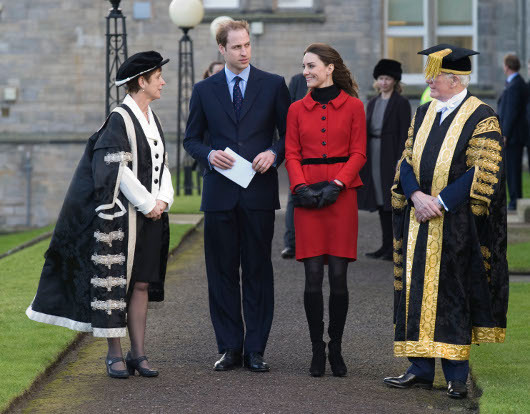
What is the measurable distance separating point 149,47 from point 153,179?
70.2 ft

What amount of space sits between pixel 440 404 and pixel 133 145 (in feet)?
7.06

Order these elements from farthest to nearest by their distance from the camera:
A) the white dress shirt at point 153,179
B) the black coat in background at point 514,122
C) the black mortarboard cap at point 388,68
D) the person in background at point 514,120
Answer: the black coat in background at point 514,122, the person in background at point 514,120, the black mortarboard cap at point 388,68, the white dress shirt at point 153,179

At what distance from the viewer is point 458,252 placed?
6055 millimetres

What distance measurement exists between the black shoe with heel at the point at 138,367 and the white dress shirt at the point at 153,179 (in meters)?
0.83

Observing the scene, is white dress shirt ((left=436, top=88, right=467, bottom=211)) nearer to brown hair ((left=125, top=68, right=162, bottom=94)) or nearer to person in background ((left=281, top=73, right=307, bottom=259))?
brown hair ((left=125, top=68, right=162, bottom=94))

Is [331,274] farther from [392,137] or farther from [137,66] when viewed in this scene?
[392,137]

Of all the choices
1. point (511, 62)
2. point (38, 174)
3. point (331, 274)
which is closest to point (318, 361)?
point (331, 274)

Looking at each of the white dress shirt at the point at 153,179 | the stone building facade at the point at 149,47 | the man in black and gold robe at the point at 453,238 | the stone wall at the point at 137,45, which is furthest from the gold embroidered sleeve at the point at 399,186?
the stone wall at the point at 137,45

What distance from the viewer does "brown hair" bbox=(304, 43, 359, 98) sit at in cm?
650

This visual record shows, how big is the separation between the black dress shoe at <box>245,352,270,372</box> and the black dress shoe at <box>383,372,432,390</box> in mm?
759

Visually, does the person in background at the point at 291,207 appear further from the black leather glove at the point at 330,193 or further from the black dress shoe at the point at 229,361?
the black leather glove at the point at 330,193

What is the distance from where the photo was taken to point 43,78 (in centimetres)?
2816

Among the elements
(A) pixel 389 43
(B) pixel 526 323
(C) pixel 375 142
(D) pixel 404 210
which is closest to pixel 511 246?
(C) pixel 375 142

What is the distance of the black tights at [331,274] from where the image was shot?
6.52 metres
